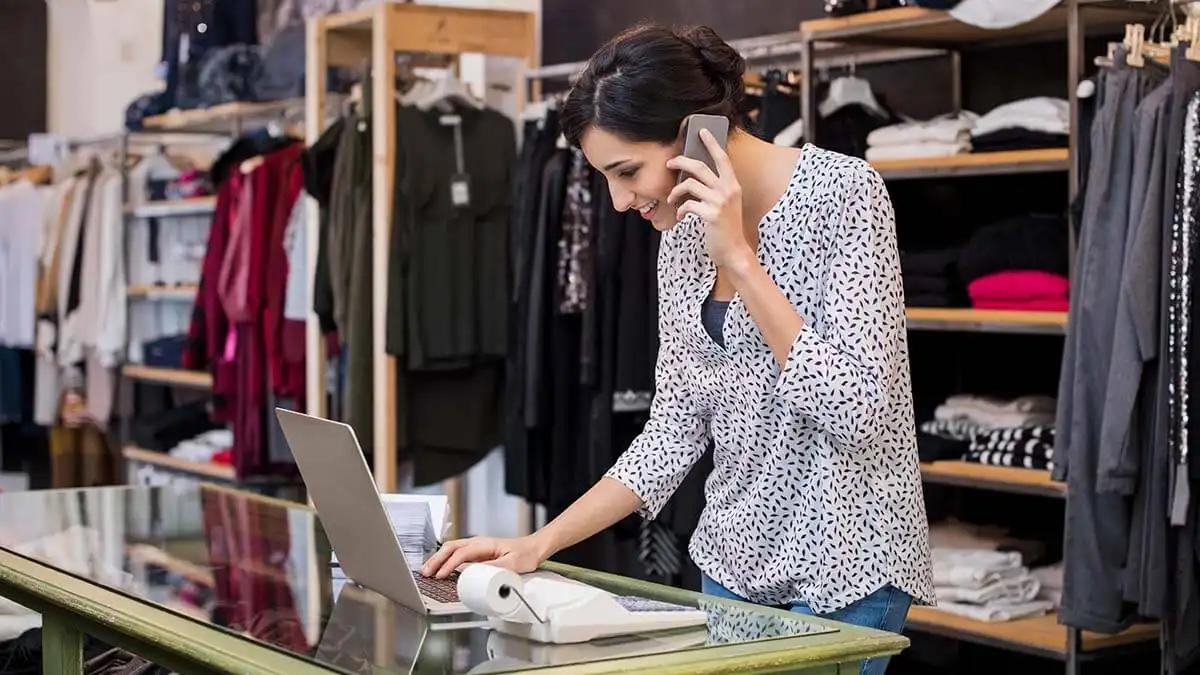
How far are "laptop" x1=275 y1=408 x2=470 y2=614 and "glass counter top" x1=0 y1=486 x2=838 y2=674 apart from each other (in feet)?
0.10

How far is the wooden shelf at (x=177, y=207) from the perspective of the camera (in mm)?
7660

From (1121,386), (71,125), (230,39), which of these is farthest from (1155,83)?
(71,125)

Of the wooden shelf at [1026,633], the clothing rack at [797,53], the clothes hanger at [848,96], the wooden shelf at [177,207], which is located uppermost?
the clothing rack at [797,53]

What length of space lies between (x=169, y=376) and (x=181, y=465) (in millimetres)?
428

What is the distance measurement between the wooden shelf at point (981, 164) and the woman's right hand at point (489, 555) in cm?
230

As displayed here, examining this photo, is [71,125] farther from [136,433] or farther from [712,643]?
[712,643]

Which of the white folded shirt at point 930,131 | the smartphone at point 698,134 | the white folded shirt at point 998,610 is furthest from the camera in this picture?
the white folded shirt at point 930,131

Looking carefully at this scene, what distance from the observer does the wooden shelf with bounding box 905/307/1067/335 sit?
4449 millimetres

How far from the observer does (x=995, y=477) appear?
15.1 ft

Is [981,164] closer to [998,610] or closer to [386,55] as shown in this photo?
[998,610]

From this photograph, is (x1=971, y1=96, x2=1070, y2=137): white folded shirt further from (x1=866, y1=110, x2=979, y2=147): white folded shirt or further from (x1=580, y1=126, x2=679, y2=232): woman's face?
(x1=580, y1=126, x2=679, y2=232): woman's face

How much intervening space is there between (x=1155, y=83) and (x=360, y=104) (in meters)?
3.10

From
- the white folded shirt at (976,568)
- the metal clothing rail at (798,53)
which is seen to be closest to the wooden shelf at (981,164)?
the metal clothing rail at (798,53)

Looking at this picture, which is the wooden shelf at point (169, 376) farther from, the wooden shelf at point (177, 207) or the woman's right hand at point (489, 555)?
the woman's right hand at point (489, 555)
